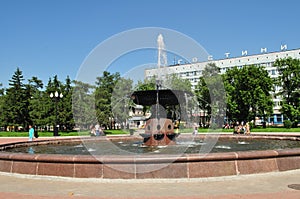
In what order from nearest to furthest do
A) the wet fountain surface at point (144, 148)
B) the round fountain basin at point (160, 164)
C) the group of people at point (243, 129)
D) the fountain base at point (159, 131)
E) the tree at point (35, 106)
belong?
the round fountain basin at point (160, 164), the wet fountain surface at point (144, 148), the fountain base at point (159, 131), the group of people at point (243, 129), the tree at point (35, 106)

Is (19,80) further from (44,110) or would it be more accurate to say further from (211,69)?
(211,69)

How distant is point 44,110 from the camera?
1925 inches

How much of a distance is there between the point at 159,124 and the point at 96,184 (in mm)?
7408

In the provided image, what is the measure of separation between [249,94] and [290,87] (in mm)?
7453

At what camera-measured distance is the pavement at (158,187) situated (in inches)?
259

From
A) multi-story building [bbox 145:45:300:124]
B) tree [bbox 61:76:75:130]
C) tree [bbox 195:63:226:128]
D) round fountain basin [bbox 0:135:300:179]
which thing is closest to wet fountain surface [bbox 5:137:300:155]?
round fountain basin [bbox 0:135:300:179]

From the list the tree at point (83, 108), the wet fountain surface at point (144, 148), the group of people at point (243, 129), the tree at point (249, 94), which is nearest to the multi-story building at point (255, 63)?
the tree at point (249, 94)

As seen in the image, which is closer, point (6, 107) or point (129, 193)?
point (129, 193)

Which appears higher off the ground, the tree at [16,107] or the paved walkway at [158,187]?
the tree at [16,107]

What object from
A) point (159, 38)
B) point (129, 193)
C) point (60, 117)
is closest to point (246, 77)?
point (60, 117)

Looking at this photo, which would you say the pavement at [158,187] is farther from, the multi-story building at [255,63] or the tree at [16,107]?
the multi-story building at [255,63]

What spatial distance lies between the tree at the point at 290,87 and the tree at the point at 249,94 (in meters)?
2.19

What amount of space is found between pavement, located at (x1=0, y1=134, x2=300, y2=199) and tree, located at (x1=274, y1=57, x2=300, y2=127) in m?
44.3

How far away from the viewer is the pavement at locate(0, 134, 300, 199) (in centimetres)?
659
